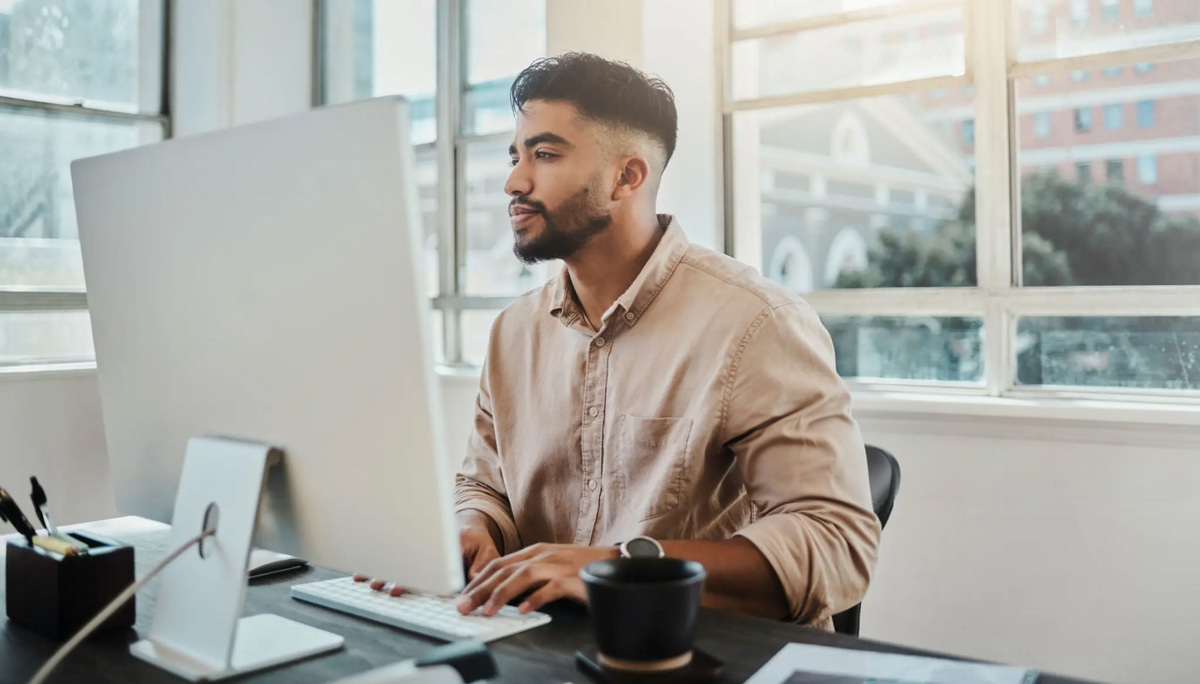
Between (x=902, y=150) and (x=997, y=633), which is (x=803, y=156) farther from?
(x=997, y=633)

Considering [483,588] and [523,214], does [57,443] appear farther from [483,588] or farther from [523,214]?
[483,588]

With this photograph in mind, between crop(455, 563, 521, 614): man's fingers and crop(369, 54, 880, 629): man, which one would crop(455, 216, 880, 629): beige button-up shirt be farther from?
crop(455, 563, 521, 614): man's fingers

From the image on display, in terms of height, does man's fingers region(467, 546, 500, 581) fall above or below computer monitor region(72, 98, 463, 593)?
below

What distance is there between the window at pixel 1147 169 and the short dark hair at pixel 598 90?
1.17 m

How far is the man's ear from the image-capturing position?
1.60m

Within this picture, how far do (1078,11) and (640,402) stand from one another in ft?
5.09

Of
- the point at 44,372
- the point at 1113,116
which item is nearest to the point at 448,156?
the point at 44,372

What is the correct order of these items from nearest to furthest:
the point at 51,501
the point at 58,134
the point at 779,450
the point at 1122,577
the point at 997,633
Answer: the point at 779,450 < the point at 1122,577 < the point at 997,633 < the point at 51,501 < the point at 58,134

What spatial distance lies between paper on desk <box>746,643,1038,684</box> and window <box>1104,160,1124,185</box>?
5.54 ft

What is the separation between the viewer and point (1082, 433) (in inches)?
80.7

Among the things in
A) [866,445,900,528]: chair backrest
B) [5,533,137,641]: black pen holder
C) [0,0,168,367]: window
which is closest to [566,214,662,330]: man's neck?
[866,445,900,528]: chair backrest

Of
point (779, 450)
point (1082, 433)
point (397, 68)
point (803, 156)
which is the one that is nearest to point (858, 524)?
point (779, 450)

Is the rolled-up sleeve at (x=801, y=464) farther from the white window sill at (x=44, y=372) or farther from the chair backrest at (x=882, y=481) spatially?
the white window sill at (x=44, y=372)

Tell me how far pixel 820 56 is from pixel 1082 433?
3.88ft
